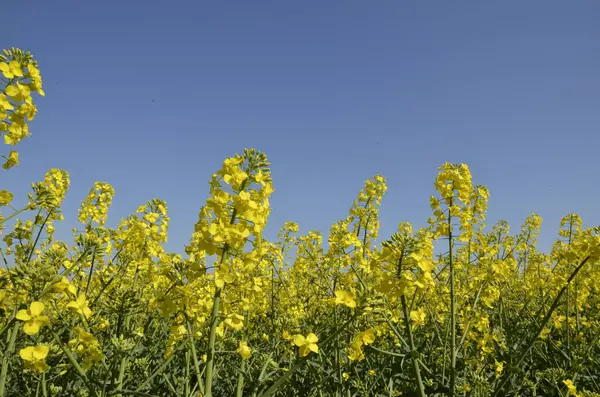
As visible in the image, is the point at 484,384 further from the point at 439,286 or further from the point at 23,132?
the point at 23,132

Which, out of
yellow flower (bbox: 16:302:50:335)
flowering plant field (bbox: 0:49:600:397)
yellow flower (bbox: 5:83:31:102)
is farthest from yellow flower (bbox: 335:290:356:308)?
yellow flower (bbox: 5:83:31:102)

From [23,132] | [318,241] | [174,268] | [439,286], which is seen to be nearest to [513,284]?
[439,286]

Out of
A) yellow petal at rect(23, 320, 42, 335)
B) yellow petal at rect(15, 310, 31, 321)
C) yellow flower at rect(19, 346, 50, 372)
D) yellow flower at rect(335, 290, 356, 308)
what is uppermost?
yellow flower at rect(335, 290, 356, 308)

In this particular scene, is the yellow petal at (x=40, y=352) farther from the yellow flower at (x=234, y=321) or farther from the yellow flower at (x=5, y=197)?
the yellow flower at (x=5, y=197)

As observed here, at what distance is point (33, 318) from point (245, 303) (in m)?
1.22

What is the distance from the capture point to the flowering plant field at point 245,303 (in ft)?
7.14

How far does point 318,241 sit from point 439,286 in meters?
2.19

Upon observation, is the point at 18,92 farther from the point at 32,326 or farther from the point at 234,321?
the point at 234,321

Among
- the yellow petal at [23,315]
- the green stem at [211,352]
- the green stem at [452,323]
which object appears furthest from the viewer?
the green stem at [452,323]

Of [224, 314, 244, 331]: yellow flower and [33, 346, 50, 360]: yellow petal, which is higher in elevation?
[224, 314, 244, 331]: yellow flower

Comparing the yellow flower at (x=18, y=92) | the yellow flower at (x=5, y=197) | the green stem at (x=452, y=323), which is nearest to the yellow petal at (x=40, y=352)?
the yellow flower at (x=5, y=197)

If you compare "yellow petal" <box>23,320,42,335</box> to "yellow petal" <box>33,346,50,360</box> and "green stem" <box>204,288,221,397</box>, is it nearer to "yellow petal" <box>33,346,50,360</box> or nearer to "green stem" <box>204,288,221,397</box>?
"yellow petal" <box>33,346,50,360</box>

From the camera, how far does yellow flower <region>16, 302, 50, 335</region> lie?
5.99 feet

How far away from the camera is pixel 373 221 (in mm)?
5578
